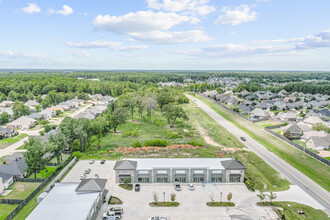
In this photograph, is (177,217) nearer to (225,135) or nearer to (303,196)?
(303,196)

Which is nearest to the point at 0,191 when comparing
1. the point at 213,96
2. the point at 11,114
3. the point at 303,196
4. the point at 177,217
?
the point at 177,217

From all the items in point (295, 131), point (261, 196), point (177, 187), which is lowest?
point (177, 187)

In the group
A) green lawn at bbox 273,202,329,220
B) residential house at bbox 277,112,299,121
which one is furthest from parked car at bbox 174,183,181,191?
residential house at bbox 277,112,299,121

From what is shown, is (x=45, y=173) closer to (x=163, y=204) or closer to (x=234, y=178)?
(x=163, y=204)

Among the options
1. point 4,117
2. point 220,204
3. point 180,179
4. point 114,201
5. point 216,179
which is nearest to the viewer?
point 220,204

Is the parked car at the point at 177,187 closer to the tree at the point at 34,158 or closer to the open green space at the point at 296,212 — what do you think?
the open green space at the point at 296,212

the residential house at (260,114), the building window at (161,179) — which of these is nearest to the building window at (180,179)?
the building window at (161,179)

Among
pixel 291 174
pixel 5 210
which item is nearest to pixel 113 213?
pixel 5 210
